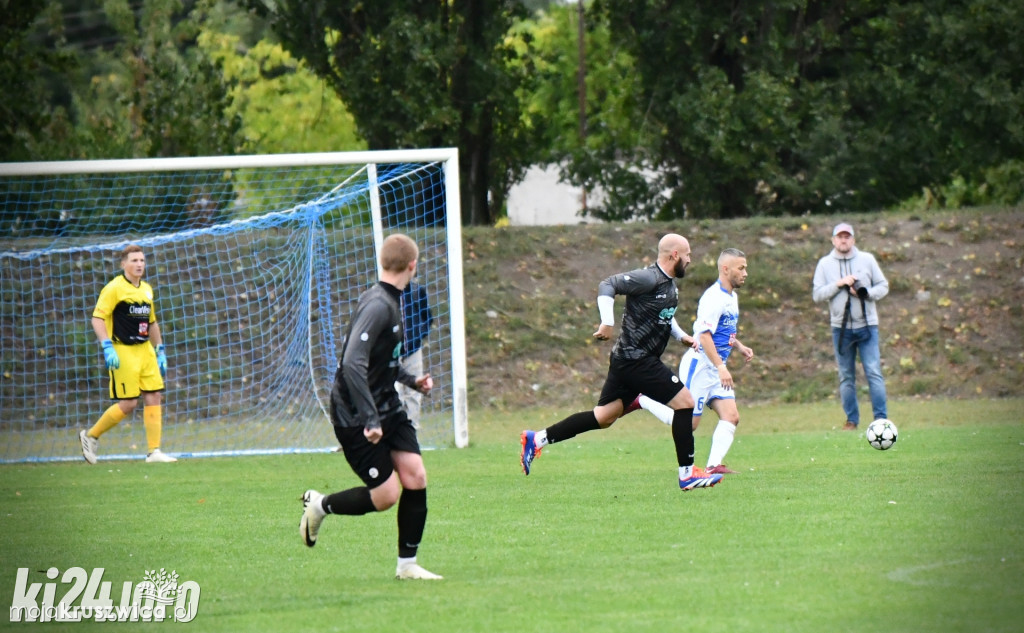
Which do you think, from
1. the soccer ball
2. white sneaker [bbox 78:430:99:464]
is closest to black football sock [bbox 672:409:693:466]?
the soccer ball

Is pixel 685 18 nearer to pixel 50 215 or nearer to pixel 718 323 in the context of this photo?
pixel 50 215

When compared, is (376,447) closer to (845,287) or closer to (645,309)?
(645,309)

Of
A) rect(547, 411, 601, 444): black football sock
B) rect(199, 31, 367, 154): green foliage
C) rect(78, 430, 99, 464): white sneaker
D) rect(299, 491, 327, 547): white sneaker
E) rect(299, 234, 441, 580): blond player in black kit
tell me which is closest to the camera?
rect(299, 234, 441, 580): blond player in black kit

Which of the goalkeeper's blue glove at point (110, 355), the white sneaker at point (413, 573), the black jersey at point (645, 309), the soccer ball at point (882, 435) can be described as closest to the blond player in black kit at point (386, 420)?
the white sneaker at point (413, 573)

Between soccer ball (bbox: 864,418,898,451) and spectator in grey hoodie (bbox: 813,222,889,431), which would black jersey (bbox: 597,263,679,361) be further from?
spectator in grey hoodie (bbox: 813,222,889,431)

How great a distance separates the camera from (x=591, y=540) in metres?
7.67

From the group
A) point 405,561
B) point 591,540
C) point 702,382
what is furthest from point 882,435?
point 405,561

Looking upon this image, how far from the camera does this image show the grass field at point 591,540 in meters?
5.76

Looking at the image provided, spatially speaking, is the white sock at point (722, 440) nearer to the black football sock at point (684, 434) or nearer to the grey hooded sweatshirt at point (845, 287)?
the black football sock at point (684, 434)

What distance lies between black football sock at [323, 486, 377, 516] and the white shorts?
415cm

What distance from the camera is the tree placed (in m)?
20.7

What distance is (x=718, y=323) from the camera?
33.8 ft

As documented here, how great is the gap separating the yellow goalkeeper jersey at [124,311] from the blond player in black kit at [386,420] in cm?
681

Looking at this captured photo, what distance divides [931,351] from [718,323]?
943cm
